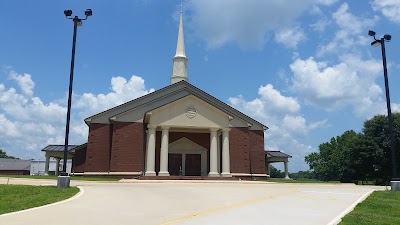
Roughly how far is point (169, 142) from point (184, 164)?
8.89 feet

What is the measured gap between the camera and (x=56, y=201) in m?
12.4

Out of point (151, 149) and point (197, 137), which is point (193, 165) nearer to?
point (197, 137)

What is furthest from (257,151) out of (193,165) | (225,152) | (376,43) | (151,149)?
(376,43)

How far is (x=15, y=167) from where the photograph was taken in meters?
88.6

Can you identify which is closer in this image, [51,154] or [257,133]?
[257,133]

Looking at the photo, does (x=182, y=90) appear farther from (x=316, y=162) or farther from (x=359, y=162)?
(x=316, y=162)

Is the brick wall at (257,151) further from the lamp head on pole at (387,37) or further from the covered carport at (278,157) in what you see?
the lamp head on pole at (387,37)

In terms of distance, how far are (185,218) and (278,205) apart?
439cm

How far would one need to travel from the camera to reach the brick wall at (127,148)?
35.0m

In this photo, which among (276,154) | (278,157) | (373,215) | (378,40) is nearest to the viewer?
(373,215)

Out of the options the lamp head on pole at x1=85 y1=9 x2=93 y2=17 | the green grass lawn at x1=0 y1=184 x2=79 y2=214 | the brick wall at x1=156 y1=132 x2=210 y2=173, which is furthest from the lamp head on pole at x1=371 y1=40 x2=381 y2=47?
the brick wall at x1=156 y1=132 x2=210 y2=173

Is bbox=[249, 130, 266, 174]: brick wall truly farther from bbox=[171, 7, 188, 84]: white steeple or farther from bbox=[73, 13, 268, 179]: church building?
bbox=[171, 7, 188, 84]: white steeple

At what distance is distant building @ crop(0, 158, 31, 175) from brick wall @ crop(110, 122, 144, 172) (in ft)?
193

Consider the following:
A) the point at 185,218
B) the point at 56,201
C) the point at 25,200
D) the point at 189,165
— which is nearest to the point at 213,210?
the point at 185,218
